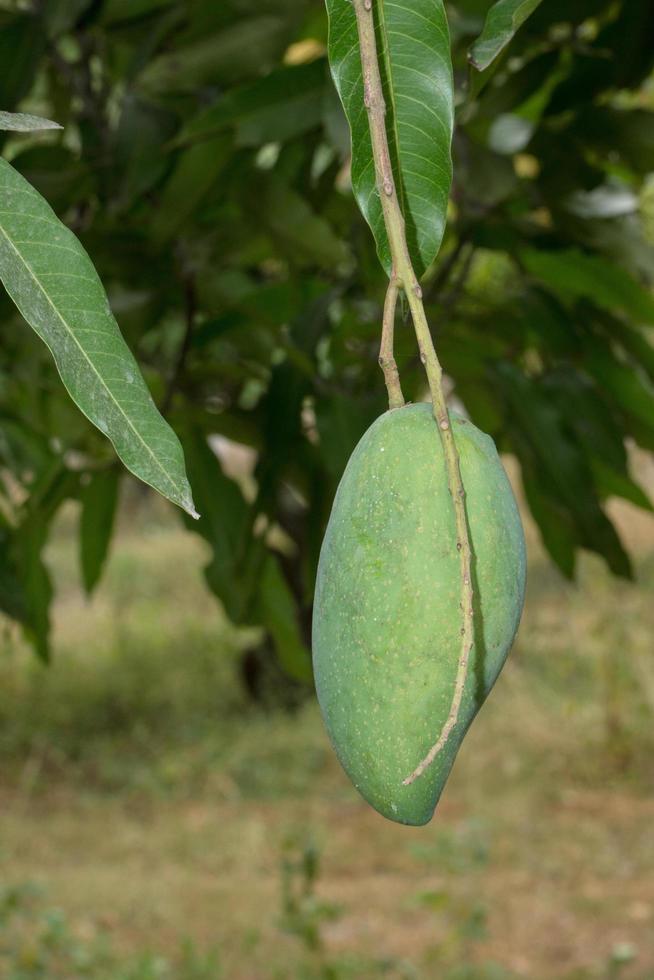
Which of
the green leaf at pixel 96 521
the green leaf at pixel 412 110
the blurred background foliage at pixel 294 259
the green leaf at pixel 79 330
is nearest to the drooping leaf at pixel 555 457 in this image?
the blurred background foliage at pixel 294 259

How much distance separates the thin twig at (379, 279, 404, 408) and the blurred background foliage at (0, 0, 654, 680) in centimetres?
55

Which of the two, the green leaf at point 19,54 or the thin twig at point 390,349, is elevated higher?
the thin twig at point 390,349

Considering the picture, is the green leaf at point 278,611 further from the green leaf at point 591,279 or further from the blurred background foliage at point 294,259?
the green leaf at point 591,279

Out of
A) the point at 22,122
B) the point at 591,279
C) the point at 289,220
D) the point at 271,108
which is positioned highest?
the point at 22,122

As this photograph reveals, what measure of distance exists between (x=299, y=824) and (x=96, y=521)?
2685 millimetres

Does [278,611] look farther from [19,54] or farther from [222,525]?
[19,54]

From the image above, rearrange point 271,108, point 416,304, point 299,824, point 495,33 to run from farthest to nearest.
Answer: point 299,824
point 271,108
point 495,33
point 416,304

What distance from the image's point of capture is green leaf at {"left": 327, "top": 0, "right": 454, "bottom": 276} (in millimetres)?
405

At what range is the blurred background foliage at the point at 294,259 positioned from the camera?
0.99 m

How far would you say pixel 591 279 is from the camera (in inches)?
42.4

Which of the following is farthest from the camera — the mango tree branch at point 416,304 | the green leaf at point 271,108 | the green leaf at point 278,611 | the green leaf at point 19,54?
the green leaf at point 278,611

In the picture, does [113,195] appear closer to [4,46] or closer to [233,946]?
[4,46]

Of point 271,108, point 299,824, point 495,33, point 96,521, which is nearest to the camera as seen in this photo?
point 495,33

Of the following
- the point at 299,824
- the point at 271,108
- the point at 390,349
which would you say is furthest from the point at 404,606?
the point at 299,824
